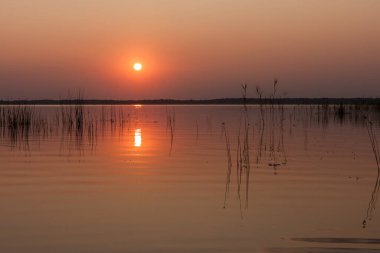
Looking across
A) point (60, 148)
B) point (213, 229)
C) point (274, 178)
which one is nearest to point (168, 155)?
point (60, 148)

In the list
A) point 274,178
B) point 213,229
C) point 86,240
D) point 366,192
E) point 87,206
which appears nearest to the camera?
point 86,240

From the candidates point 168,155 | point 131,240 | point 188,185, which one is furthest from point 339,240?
point 168,155

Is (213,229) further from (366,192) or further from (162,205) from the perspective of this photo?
(366,192)

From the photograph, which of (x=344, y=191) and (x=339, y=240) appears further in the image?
(x=344, y=191)

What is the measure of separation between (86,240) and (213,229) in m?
1.42

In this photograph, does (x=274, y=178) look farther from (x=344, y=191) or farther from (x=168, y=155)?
(x=168, y=155)

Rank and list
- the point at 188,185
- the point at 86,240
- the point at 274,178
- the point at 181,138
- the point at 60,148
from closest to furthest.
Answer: the point at 86,240 < the point at 188,185 < the point at 274,178 < the point at 60,148 < the point at 181,138

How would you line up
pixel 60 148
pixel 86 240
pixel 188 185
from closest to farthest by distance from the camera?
pixel 86 240, pixel 188 185, pixel 60 148

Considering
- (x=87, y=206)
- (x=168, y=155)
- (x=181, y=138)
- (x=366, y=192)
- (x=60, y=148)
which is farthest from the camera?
(x=181, y=138)

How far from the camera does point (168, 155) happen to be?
14.8 m

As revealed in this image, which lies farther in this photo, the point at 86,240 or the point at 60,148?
the point at 60,148

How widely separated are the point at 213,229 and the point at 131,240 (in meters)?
0.99

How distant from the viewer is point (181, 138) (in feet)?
67.1

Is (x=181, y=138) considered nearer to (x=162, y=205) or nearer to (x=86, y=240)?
(x=162, y=205)
